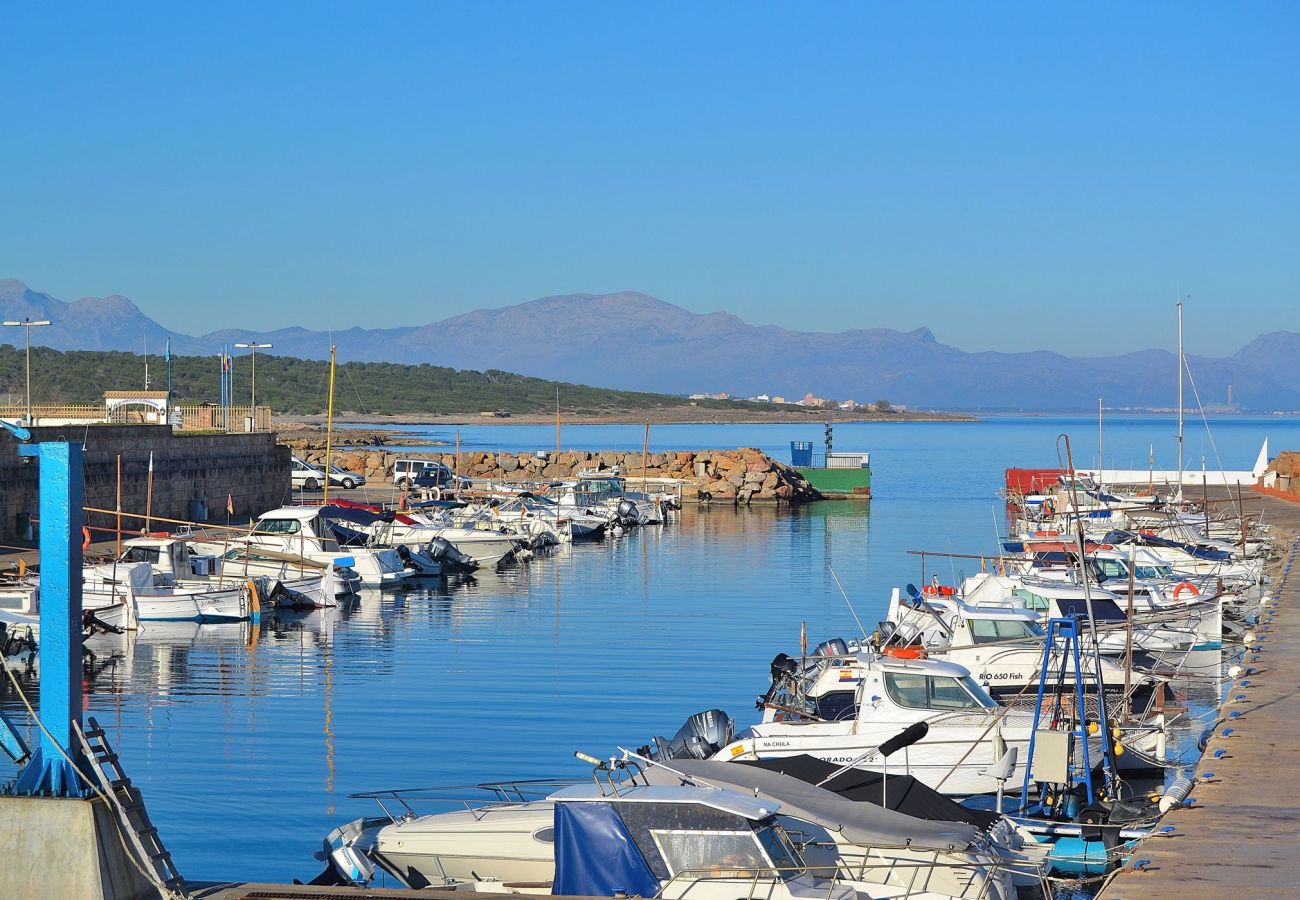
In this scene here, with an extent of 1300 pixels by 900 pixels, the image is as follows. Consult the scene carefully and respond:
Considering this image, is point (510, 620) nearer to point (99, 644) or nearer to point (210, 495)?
point (99, 644)

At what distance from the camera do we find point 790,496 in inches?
3125

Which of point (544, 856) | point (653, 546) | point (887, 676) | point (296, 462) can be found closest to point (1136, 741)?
point (887, 676)

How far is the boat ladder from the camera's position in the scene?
11.3 meters

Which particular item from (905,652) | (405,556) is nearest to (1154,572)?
(905,652)

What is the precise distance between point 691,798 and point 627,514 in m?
51.0

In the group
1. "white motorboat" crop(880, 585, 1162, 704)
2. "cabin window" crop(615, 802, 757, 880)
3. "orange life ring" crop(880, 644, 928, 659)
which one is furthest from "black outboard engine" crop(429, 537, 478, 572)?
"cabin window" crop(615, 802, 757, 880)

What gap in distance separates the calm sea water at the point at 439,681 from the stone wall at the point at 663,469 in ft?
88.0

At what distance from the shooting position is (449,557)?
4488 centimetres

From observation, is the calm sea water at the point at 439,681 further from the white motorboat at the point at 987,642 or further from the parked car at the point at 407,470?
the parked car at the point at 407,470

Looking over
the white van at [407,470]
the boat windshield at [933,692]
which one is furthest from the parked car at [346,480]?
the boat windshield at [933,692]

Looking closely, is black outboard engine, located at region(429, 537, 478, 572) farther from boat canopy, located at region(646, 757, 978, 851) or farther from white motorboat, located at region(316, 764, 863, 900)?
white motorboat, located at region(316, 764, 863, 900)

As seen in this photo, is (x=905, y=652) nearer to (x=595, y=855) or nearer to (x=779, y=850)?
(x=779, y=850)

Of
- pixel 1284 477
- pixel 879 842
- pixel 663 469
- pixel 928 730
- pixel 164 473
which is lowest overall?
pixel 879 842

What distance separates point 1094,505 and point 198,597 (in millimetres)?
32372
